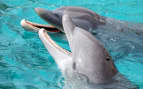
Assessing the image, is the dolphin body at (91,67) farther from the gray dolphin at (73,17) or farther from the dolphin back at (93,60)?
the gray dolphin at (73,17)

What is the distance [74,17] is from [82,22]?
0.19 meters

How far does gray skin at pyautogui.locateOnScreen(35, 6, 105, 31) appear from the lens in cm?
595

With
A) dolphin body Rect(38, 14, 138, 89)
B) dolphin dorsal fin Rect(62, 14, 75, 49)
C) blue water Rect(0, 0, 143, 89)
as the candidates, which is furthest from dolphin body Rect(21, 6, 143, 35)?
dolphin body Rect(38, 14, 138, 89)

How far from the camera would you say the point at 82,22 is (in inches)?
237

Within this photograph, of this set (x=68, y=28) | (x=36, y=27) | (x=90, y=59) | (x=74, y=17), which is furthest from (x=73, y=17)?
(x=90, y=59)

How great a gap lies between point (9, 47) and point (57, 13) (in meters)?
1.26

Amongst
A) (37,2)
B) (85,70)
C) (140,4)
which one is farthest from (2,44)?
(140,4)

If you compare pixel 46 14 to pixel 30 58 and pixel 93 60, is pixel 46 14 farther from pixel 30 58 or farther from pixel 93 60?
pixel 93 60

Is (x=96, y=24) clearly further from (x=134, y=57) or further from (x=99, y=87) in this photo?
(x=99, y=87)

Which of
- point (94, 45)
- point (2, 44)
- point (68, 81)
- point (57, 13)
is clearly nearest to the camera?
point (94, 45)

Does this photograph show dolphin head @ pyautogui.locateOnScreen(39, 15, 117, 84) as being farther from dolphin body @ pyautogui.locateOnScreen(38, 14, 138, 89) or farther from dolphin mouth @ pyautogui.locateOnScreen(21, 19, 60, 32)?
dolphin mouth @ pyautogui.locateOnScreen(21, 19, 60, 32)

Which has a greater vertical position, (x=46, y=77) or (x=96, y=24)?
(x=96, y=24)

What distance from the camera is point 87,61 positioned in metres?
4.35

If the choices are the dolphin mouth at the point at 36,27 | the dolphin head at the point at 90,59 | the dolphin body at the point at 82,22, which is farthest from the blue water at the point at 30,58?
the dolphin head at the point at 90,59
